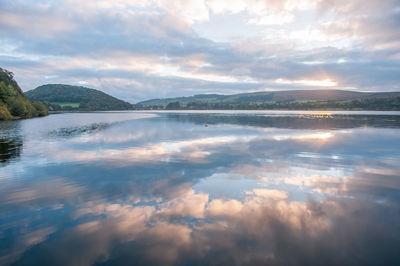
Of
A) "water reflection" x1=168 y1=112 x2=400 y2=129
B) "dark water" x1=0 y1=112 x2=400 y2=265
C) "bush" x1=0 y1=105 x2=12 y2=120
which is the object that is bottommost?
"water reflection" x1=168 y1=112 x2=400 y2=129

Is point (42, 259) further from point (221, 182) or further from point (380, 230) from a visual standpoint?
point (380, 230)

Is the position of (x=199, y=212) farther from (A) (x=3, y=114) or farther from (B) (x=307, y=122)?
(A) (x=3, y=114)

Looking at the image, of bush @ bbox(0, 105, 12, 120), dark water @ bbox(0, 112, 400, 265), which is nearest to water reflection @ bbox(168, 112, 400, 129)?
dark water @ bbox(0, 112, 400, 265)

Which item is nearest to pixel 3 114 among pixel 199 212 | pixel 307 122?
pixel 199 212

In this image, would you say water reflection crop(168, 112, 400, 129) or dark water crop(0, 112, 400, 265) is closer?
dark water crop(0, 112, 400, 265)

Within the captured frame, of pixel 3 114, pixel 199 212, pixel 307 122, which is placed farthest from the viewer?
pixel 3 114

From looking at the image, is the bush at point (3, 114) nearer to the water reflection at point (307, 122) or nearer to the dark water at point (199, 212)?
the water reflection at point (307, 122)

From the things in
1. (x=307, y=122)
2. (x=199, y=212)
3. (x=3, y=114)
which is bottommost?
(x=307, y=122)

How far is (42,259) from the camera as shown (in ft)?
21.2

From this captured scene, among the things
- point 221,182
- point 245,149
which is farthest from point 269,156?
point 221,182

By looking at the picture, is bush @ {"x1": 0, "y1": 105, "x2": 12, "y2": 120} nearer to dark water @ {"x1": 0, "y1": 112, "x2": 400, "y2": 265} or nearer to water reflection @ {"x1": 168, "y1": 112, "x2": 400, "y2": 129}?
water reflection @ {"x1": 168, "y1": 112, "x2": 400, "y2": 129}

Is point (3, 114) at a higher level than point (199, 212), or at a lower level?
higher

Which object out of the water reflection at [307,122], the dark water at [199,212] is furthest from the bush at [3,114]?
the dark water at [199,212]

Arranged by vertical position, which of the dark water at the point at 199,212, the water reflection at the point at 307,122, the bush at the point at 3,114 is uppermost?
the bush at the point at 3,114
